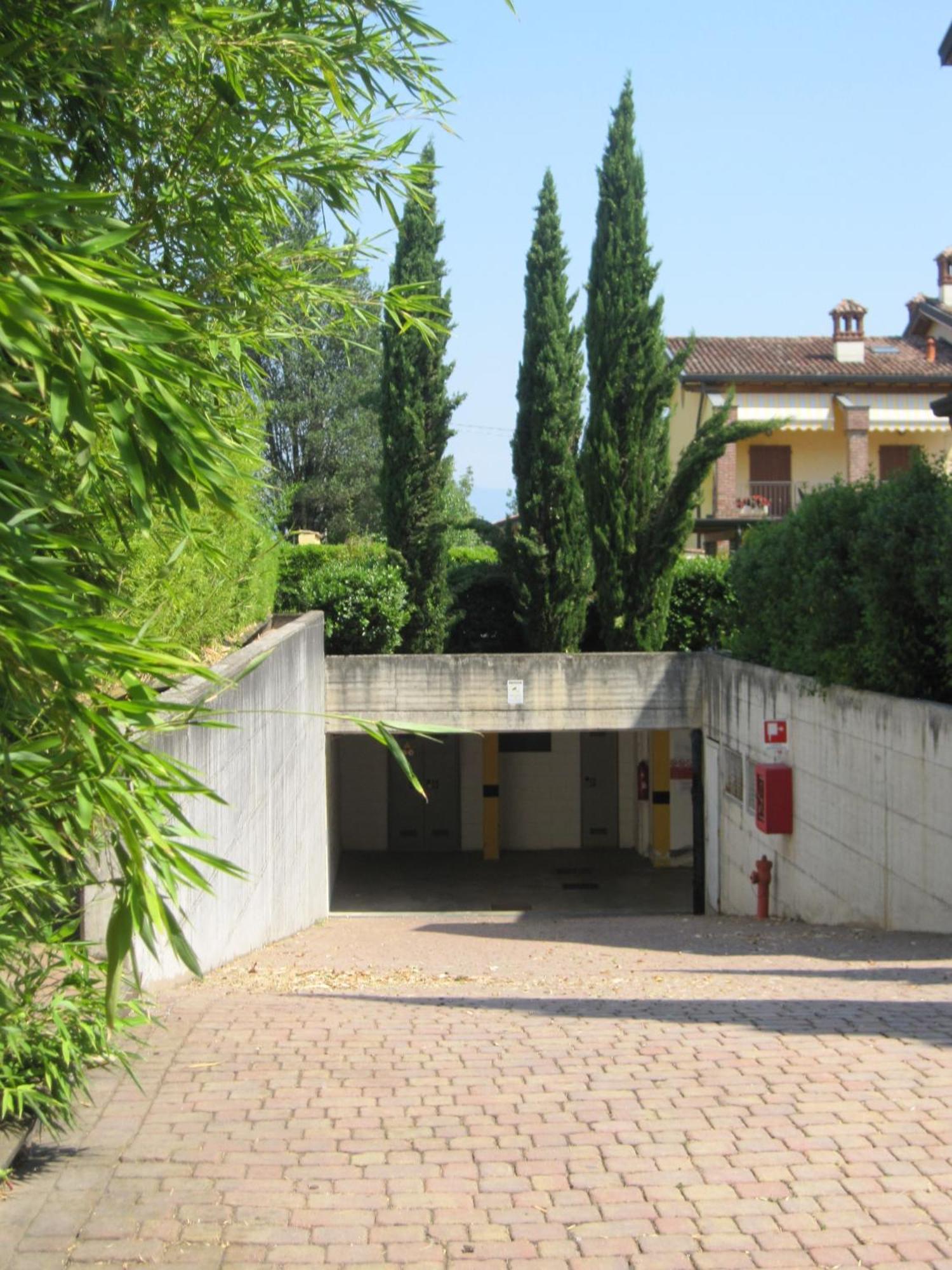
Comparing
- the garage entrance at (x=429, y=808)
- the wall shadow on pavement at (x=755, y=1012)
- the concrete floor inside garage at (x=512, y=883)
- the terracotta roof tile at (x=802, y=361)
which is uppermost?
the terracotta roof tile at (x=802, y=361)

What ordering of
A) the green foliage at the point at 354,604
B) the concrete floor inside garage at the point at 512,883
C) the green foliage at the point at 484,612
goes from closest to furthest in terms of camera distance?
1. the concrete floor inside garage at the point at 512,883
2. the green foliage at the point at 354,604
3. the green foliage at the point at 484,612

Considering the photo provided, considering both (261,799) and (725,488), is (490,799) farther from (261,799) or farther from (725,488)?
(261,799)

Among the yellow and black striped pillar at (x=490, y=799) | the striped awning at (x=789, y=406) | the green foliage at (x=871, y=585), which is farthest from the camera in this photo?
the striped awning at (x=789, y=406)

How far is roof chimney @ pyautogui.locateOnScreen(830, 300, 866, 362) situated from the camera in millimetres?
34062

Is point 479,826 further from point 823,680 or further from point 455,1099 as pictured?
point 455,1099

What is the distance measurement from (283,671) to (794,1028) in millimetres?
7808

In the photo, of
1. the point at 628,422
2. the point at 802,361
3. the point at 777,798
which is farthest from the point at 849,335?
the point at 777,798

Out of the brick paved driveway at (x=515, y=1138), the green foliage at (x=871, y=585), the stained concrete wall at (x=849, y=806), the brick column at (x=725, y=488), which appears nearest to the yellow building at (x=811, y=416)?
the brick column at (x=725, y=488)

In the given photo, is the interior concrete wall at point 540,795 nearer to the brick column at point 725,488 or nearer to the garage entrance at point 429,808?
the garage entrance at point 429,808

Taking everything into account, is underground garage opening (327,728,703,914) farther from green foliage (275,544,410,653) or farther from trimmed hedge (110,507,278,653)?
trimmed hedge (110,507,278,653)

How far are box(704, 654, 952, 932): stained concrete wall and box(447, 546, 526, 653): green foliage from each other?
564 centimetres

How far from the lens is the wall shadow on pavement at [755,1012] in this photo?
6.14 meters

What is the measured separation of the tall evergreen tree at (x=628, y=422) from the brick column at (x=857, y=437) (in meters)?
12.5

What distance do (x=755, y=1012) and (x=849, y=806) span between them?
5.68 meters
